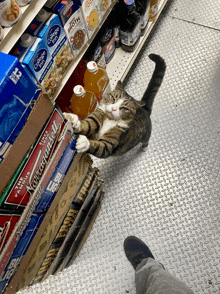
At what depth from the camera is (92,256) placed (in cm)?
114

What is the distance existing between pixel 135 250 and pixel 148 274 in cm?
14

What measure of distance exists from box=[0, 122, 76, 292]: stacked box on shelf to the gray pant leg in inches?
19.5

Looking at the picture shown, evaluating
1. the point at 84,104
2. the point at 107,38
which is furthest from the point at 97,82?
the point at 107,38

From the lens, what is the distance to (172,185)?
1.22 meters

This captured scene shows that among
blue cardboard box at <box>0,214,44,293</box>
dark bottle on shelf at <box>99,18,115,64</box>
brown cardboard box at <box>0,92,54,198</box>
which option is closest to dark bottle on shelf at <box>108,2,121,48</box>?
dark bottle on shelf at <box>99,18,115,64</box>

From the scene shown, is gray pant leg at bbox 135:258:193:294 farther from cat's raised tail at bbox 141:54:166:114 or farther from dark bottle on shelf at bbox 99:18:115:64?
dark bottle on shelf at bbox 99:18:115:64

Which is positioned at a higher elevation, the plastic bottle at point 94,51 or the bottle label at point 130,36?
the bottle label at point 130,36

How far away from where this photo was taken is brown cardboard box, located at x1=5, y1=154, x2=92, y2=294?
70 centimetres

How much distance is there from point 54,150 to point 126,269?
0.77 meters

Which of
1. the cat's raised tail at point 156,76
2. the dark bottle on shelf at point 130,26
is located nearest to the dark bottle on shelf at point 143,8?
the dark bottle on shelf at point 130,26

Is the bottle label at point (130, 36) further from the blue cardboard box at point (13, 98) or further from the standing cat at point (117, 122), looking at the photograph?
the blue cardboard box at point (13, 98)

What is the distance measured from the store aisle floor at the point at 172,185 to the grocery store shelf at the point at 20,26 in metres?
0.78

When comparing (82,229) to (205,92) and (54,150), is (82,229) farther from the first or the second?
(205,92)

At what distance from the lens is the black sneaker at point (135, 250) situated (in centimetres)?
107
